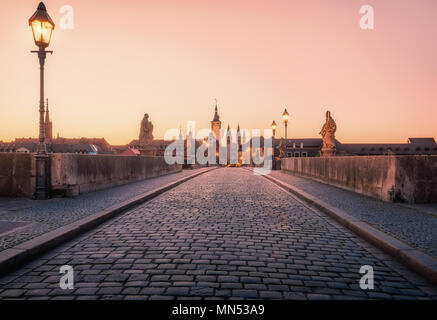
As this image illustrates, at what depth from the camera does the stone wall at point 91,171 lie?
8461 millimetres

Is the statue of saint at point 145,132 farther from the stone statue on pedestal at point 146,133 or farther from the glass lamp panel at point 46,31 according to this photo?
the glass lamp panel at point 46,31

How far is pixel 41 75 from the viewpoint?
8.20 meters

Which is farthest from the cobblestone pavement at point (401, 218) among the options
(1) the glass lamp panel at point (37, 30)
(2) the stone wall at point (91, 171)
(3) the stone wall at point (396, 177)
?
(1) the glass lamp panel at point (37, 30)

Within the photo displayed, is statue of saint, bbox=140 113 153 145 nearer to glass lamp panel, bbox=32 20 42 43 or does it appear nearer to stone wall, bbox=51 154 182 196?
stone wall, bbox=51 154 182 196

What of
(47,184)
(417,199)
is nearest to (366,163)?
(417,199)

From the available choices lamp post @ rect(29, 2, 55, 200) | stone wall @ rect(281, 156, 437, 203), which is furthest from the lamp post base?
stone wall @ rect(281, 156, 437, 203)

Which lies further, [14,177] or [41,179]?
[14,177]

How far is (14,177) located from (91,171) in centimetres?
218

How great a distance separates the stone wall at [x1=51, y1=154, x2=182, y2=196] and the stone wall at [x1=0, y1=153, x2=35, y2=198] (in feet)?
2.34

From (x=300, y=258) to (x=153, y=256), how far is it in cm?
190

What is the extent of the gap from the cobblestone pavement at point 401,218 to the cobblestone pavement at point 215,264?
573 mm

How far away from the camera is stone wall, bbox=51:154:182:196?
27.8 feet

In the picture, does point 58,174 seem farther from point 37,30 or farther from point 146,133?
point 146,133

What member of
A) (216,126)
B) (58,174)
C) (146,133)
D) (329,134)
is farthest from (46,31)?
(216,126)
